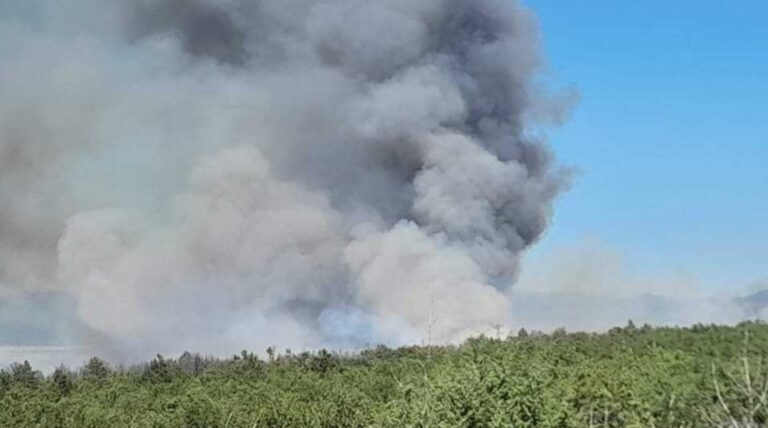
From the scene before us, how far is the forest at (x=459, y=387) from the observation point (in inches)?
1047

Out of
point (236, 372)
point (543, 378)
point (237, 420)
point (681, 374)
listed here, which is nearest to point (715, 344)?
point (681, 374)

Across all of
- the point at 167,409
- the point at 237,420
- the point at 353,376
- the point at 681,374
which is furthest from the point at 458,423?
the point at 353,376

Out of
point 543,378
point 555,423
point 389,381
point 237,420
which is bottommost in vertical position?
point 555,423

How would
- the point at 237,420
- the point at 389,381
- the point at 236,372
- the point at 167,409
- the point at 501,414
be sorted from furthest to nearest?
the point at 236,372 < the point at 389,381 < the point at 167,409 < the point at 237,420 < the point at 501,414

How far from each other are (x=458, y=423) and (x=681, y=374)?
931cm

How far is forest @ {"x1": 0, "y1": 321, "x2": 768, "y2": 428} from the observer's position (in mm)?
26594

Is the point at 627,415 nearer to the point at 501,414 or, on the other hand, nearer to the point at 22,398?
the point at 501,414

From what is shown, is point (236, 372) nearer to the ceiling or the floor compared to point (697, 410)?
nearer to the ceiling

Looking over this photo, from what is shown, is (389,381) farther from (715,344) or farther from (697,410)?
(697,410)

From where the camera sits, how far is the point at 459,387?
1085 inches

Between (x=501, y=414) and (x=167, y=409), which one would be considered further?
(x=167, y=409)

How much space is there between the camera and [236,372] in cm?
7931

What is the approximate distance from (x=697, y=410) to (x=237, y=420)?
28.5 m

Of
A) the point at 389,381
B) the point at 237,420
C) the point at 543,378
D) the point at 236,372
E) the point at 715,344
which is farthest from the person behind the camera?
the point at 236,372
